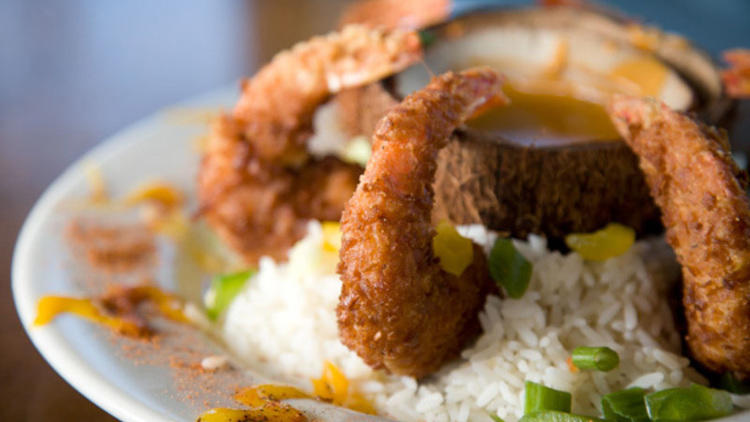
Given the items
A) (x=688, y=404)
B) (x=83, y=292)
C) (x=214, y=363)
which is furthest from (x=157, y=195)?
(x=688, y=404)

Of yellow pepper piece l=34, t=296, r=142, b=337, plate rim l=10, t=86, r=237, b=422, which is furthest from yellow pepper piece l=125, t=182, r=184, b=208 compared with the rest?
yellow pepper piece l=34, t=296, r=142, b=337

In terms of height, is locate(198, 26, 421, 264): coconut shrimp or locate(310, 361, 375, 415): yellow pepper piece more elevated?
locate(198, 26, 421, 264): coconut shrimp

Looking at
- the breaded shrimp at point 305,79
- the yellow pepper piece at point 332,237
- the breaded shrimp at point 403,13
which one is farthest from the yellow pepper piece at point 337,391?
the breaded shrimp at point 403,13

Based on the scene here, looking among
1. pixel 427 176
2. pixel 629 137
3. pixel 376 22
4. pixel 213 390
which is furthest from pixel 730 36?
pixel 213 390

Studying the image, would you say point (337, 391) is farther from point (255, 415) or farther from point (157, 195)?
point (157, 195)

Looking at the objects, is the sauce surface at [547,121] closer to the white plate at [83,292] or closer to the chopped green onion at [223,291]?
the chopped green onion at [223,291]

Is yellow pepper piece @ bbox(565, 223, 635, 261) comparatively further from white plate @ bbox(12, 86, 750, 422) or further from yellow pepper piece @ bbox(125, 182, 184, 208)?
yellow pepper piece @ bbox(125, 182, 184, 208)
